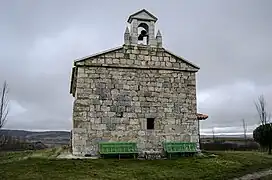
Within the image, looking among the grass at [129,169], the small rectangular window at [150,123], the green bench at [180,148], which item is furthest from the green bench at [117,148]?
the green bench at [180,148]

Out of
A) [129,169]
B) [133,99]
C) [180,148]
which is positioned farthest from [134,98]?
[129,169]

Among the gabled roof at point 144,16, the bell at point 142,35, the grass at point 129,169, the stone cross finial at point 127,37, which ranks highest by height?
the gabled roof at point 144,16

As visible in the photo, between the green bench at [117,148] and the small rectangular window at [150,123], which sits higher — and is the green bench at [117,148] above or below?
below

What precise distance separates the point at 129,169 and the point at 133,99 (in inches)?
154

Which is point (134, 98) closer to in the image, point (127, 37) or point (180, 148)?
point (127, 37)

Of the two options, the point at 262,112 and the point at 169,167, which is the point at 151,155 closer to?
the point at 169,167

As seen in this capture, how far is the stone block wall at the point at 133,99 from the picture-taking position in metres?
13.7

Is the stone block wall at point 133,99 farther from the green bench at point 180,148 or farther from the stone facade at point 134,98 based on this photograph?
the green bench at point 180,148

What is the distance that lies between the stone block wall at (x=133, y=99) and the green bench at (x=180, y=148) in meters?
0.25

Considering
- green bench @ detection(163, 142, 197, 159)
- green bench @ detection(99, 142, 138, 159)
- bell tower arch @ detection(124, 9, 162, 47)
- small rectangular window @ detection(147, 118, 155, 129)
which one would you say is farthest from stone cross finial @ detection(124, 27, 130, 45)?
green bench @ detection(163, 142, 197, 159)

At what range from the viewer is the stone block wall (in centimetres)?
1372

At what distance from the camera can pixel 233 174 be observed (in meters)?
11.2

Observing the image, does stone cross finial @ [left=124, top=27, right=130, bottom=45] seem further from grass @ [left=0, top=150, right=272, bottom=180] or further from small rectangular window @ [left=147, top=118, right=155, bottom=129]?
grass @ [left=0, top=150, right=272, bottom=180]

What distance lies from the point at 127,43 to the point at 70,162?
19.7 feet
